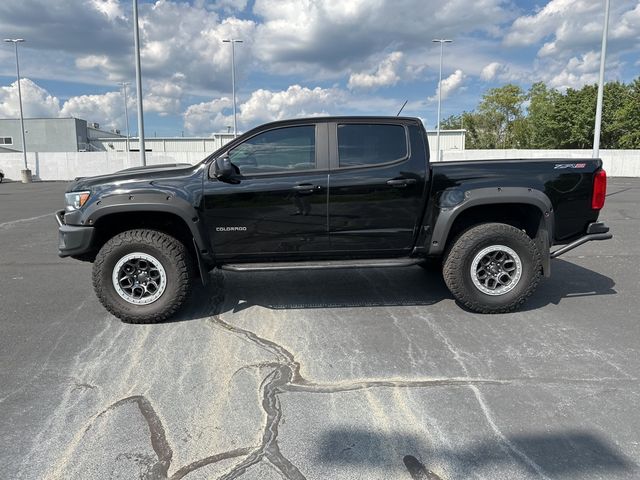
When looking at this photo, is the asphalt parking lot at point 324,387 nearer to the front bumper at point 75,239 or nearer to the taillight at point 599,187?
the front bumper at point 75,239

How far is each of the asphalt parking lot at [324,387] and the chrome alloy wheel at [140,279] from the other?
30cm

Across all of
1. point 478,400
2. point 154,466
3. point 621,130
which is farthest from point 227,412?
point 621,130

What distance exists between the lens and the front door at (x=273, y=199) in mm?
4348

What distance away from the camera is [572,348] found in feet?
12.6

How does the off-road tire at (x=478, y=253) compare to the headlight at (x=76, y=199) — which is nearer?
the headlight at (x=76, y=199)

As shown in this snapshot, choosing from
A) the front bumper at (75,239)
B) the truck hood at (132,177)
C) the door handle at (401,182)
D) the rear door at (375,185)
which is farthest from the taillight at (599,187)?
the front bumper at (75,239)

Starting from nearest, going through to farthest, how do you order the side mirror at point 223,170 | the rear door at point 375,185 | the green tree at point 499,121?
the side mirror at point 223,170 → the rear door at point 375,185 → the green tree at point 499,121

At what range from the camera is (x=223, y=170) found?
4.14 m

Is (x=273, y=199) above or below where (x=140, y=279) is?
above

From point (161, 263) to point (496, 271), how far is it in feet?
10.6

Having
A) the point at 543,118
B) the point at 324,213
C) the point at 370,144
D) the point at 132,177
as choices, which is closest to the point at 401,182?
the point at 370,144

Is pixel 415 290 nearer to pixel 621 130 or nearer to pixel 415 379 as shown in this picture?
pixel 415 379

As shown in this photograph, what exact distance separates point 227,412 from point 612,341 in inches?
127

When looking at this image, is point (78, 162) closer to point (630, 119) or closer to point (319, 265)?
point (319, 265)
